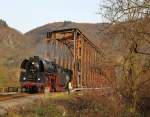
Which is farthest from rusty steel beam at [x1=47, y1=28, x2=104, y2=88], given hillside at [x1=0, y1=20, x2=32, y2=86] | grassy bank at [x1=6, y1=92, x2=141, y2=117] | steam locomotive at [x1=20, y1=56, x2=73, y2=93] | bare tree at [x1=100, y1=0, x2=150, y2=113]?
bare tree at [x1=100, y1=0, x2=150, y2=113]

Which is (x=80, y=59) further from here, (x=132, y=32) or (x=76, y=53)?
(x=132, y=32)

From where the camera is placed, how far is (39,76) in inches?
1258

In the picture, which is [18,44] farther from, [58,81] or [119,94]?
[119,94]

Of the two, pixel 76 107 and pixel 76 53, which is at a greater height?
pixel 76 53

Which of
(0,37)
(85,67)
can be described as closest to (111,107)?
(85,67)

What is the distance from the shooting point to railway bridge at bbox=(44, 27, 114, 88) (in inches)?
1612

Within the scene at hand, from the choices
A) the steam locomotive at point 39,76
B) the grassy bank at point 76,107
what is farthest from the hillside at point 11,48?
the grassy bank at point 76,107

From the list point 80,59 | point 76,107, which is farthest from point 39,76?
point 76,107

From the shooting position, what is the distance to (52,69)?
3378 cm

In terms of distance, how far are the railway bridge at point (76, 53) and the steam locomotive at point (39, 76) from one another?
6.01 m

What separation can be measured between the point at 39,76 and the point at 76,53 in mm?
10681

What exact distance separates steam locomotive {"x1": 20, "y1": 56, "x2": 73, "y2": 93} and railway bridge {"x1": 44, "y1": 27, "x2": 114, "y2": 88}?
19.7 ft

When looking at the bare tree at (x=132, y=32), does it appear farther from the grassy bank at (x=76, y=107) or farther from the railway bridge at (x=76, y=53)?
the railway bridge at (x=76, y=53)

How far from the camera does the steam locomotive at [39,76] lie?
31.6 metres
